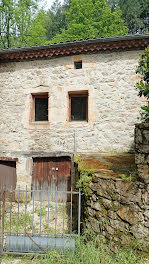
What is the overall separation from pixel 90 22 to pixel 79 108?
10.9m

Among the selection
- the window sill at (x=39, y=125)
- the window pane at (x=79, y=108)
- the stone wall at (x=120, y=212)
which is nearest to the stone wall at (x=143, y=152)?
the stone wall at (x=120, y=212)

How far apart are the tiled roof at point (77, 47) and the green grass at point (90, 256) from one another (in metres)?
6.16

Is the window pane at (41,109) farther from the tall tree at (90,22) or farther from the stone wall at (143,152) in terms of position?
the tall tree at (90,22)

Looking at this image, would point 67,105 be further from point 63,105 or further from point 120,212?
point 120,212

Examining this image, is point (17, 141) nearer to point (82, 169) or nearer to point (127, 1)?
point (82, 169)

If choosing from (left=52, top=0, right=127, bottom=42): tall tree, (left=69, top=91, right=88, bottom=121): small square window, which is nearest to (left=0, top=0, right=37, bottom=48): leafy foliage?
(left=52, top=0, right=127, bottom=42): tall tree

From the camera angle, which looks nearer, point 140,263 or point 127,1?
point 140,263

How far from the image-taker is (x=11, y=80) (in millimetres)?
8672

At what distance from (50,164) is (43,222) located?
2300mm

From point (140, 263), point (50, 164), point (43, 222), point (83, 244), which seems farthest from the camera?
point (50, 164)

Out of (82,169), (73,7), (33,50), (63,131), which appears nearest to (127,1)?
(73,7)

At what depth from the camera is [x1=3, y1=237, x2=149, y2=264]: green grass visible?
4.02 metres

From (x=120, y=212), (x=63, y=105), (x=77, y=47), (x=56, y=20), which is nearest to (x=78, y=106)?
(x=63, y=105)

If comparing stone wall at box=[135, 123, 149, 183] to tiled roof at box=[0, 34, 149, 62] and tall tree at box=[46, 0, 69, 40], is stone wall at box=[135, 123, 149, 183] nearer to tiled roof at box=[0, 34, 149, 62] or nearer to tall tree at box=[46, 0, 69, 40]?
tiled roof at box=[0, 34, 149, 62]
